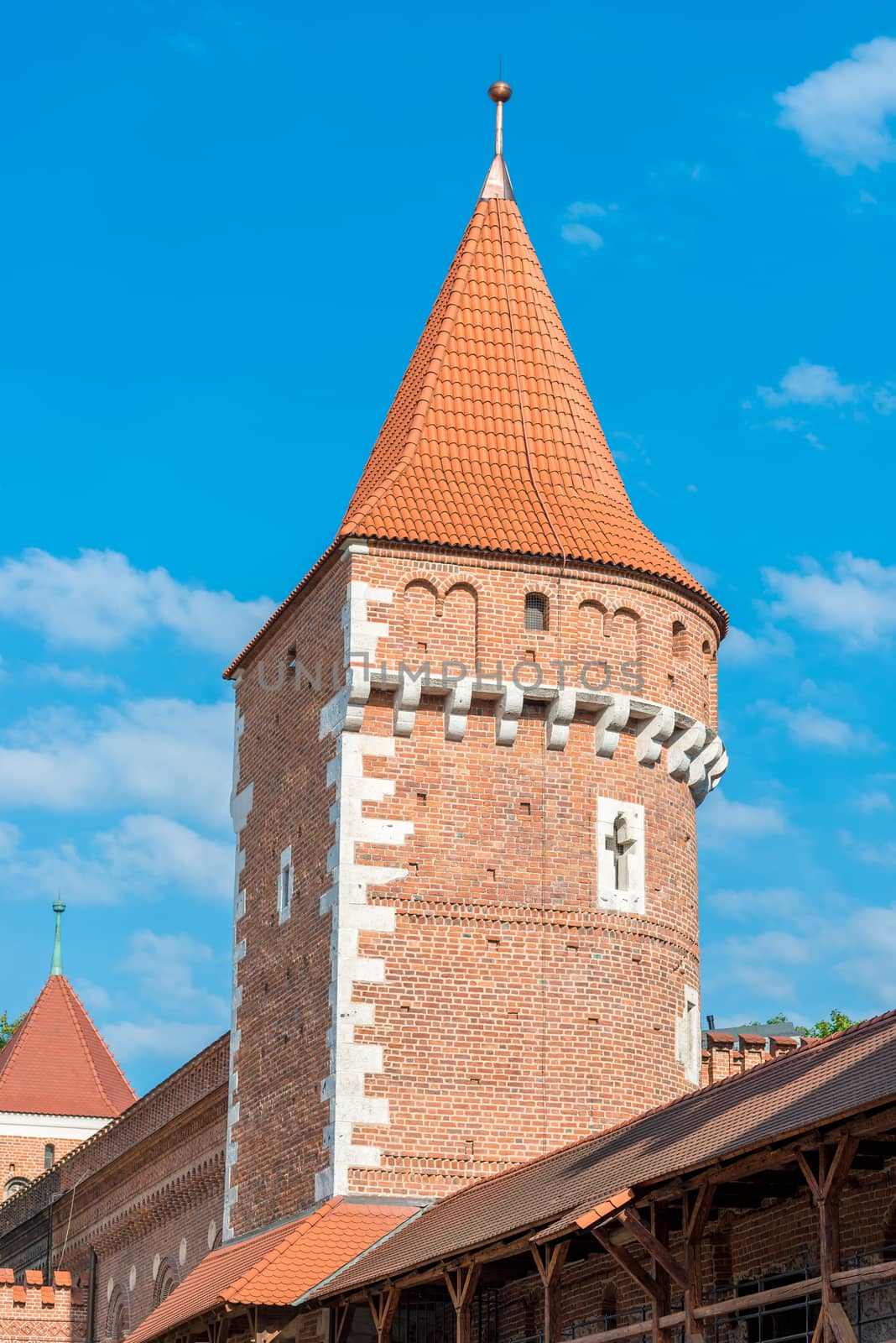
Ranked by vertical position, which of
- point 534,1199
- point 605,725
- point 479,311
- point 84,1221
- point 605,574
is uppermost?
point 479,311

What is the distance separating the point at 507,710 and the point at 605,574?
1.99 metres

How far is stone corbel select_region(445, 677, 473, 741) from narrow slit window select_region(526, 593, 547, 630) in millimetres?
1011

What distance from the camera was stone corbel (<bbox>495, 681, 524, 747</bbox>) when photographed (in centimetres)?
2300

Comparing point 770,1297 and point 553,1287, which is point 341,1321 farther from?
point 770,1297

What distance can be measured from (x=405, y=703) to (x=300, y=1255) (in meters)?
5.68

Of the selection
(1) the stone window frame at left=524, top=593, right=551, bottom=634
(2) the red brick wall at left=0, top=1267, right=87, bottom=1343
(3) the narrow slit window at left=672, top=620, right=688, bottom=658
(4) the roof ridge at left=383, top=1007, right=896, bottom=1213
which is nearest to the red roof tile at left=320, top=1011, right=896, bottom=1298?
(4) the roof ridge at left=383, top=1007, right=896, bottom=1213

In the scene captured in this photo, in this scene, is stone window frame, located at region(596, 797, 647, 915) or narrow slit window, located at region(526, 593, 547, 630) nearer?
stone window frame, located at region(596, 797, 647, 915)

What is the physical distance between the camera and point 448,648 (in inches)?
911

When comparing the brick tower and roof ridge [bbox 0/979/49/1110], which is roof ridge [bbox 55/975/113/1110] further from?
the brick tower

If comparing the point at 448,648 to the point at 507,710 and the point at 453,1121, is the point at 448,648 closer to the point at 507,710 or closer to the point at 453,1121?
the point at 507,710

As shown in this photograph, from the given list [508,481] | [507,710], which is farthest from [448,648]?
[508,481]

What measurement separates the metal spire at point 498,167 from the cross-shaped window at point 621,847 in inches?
343

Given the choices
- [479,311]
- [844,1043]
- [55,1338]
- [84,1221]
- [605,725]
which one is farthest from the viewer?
[84,1221]

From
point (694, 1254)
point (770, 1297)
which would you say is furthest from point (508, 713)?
point (770, 1297)
